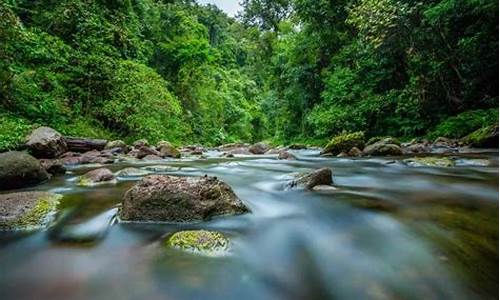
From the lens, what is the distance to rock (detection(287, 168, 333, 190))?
4.19 m

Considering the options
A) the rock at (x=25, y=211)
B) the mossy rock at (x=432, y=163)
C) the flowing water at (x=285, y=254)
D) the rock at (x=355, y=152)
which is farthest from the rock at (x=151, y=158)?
the mossy rock at (x=432, y=163)

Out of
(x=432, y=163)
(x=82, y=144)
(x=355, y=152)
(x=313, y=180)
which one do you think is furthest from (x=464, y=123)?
(x=82, y=144)

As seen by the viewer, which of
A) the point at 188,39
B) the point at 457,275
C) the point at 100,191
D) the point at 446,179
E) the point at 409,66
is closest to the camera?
the point at 457,275

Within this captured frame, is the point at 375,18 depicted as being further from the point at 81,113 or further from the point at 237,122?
the point at 237,122

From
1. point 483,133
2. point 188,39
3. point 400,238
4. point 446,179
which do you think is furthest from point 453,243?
point 188,39

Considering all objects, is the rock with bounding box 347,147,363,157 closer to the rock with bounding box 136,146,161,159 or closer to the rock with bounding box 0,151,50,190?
the rock with bounding box 136,146,161,159

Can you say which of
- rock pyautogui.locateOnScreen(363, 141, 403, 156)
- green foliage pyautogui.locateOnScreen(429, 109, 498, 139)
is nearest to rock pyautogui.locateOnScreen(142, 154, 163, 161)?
rock pyautogui.locateOnScreen(363, 141, 403, 156)

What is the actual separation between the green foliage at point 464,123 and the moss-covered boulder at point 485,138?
1.03 m

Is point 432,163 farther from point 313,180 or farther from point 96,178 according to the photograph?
point 96,178

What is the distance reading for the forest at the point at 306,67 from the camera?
9.88 metres

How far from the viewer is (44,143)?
23.7 ft

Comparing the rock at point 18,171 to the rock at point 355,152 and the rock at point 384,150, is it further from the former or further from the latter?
the rock at point 384,150

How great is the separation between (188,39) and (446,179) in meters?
20.7

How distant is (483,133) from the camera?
29.0 ft
